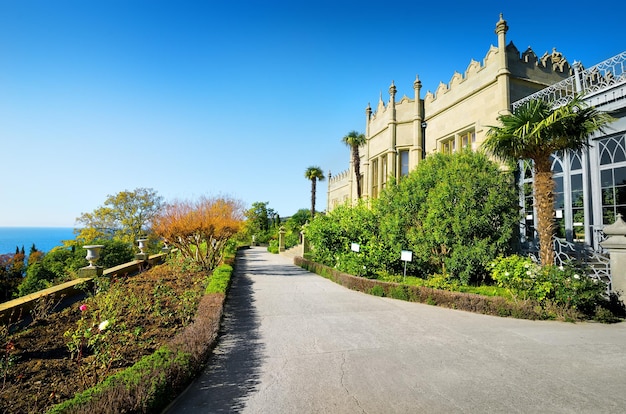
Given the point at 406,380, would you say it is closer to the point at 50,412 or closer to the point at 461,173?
the point at 50,412

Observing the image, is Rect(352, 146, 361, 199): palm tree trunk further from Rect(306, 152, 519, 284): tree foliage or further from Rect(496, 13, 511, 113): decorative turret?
Rect(496, 13, 511, 113): decorative turret

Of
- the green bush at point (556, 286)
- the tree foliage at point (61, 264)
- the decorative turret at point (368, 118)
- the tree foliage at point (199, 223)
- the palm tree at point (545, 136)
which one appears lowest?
the tree foliage at point (61, 264)

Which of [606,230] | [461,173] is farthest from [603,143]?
[461,173]

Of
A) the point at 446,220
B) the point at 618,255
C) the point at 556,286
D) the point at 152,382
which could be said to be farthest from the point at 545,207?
the point at 152,382

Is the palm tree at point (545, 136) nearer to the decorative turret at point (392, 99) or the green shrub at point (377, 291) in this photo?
the green shrub at point (377, 291)

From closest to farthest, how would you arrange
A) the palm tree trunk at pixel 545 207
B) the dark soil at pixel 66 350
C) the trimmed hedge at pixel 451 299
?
the dark soil at pixel 66 350, the trimmed hedge at pixel 451 299, the palm tree trunk at pixel 545 207

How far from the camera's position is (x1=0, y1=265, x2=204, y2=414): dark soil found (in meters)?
3.83

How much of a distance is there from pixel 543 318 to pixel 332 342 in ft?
17.3

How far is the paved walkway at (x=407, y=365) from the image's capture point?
388cm

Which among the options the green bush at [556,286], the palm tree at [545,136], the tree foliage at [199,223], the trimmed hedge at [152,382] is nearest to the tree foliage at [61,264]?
the tree foliage at [199,223]

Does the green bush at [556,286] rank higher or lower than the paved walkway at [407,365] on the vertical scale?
higher

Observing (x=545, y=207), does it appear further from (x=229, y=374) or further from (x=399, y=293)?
(x=229, y=374)

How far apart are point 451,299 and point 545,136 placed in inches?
195

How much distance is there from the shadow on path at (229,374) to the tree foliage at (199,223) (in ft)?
22.1
